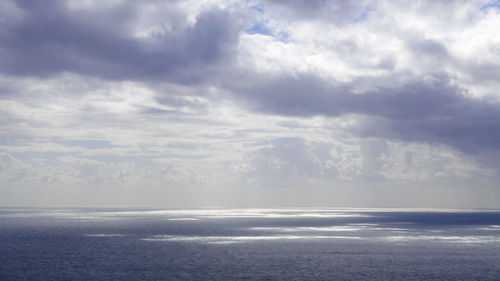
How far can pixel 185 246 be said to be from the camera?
5487 inches

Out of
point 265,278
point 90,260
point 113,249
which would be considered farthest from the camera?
point 113,249

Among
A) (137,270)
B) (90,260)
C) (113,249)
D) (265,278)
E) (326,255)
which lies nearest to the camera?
(265,278)

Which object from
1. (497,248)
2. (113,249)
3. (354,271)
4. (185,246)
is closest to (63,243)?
(113,249)

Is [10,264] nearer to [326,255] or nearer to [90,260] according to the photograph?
[90,260]

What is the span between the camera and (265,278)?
84.1m

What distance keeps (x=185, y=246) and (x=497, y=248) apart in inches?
3985

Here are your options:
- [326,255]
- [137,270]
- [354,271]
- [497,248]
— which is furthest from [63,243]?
[497,248]

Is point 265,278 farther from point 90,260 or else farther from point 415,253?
point 415,253

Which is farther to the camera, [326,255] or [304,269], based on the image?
[326,255]

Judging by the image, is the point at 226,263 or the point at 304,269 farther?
the point at 226,263

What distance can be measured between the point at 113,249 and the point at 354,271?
74111 millimetres

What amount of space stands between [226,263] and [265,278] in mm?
21517

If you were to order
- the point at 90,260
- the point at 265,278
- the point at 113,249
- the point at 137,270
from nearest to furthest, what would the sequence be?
1. the point at 265,278
2. the point at 137,270
3. the point at 90,260
4. the point at 113,249

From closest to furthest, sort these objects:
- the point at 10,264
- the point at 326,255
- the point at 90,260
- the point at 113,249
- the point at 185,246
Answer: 1. the point at 10,264
2. the point at 90,260
3. the point at 326,255
4. the point at 113,249
5. the point at 185,246
